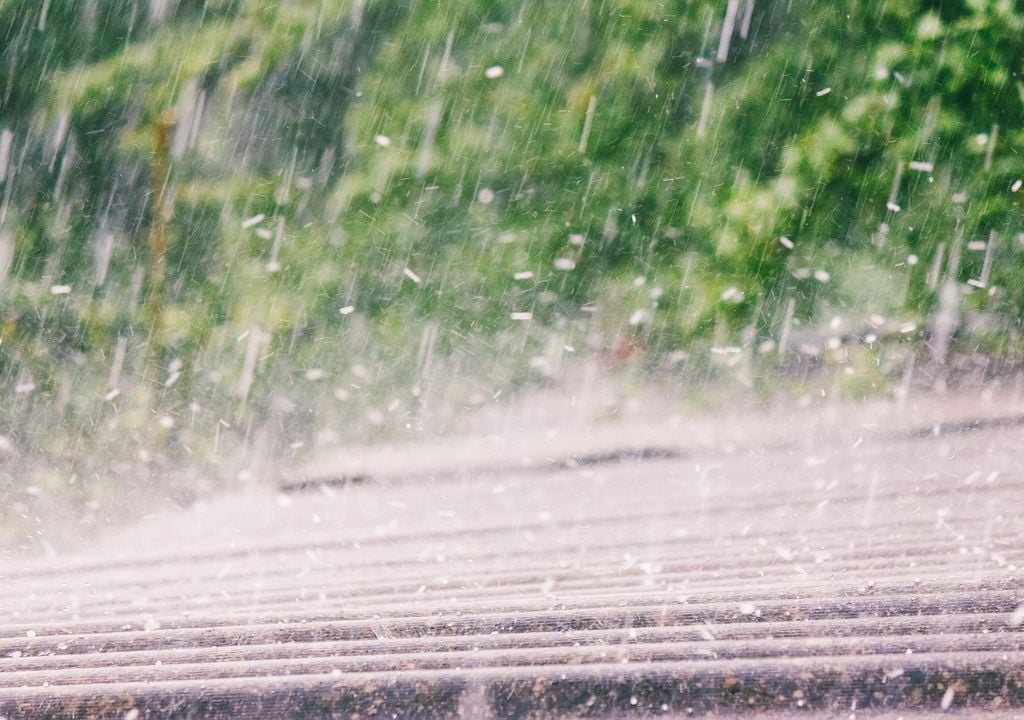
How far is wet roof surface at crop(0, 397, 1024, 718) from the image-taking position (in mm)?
1199

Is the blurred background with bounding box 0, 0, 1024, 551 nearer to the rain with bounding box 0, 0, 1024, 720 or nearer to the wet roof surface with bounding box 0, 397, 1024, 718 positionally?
the rain with bounding box 0, 0, 1024, 720

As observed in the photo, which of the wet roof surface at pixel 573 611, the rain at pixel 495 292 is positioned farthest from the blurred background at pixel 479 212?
the wet roof surface at pixel 573 611

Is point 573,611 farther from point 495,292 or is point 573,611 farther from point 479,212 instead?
point 495,292

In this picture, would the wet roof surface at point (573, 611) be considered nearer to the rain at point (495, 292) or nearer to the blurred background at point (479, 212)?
the rain at point (495, 292)

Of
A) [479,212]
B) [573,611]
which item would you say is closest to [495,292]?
[479,212]

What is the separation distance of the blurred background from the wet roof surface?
5.90 ft

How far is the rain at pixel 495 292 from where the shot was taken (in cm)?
317

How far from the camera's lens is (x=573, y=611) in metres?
1.57

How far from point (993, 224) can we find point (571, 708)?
4.62 meters

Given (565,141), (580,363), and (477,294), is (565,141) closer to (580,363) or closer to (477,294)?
(477,294)

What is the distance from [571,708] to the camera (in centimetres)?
120

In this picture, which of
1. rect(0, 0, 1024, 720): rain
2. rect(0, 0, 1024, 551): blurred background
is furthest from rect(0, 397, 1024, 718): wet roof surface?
rect(0, 0, 1024, 551): blurred background

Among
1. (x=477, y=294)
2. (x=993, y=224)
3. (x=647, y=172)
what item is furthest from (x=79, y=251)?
(x=993, y=224)

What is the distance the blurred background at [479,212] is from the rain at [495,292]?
2 cm
